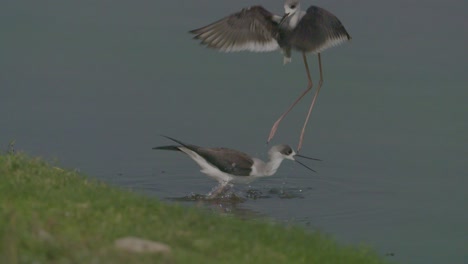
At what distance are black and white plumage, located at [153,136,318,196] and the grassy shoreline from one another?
2.62 metres

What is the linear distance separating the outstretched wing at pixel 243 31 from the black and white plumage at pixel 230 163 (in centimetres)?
147

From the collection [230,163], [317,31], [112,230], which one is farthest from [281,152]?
[112,230]

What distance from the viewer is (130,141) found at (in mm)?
13031

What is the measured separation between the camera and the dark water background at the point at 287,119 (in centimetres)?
1118

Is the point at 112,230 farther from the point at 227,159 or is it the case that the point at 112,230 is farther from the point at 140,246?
the point at 227,159

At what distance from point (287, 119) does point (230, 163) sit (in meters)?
2.44

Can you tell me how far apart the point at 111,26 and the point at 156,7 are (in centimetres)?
113

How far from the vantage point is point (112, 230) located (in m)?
7.28

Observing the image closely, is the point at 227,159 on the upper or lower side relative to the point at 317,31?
lower

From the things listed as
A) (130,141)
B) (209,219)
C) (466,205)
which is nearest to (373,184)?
(466,205)

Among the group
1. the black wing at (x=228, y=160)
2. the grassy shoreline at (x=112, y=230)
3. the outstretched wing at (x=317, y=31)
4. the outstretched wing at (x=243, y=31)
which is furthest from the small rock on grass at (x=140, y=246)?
the outstretched wing at (x=243, y=31)

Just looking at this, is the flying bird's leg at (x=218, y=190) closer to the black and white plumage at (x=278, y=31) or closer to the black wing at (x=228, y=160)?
the black wing at (x=228, y=160)

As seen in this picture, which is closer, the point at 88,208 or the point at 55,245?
the point at 55,245

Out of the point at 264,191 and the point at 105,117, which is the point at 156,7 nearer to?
the point at 105,117
